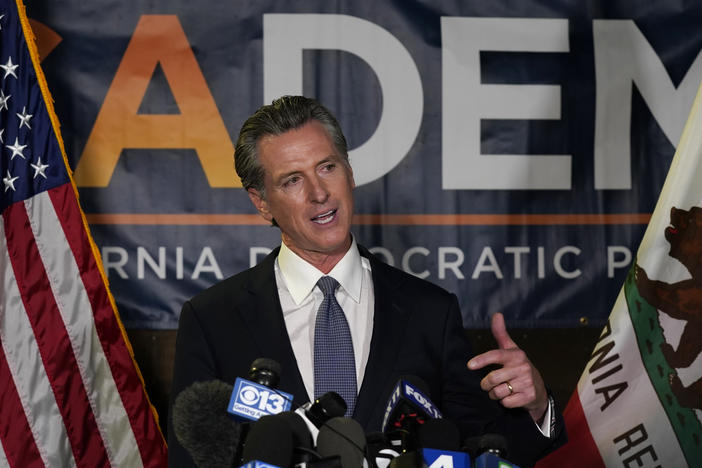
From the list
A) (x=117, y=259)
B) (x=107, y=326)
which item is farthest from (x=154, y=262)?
(x=107, y=326)

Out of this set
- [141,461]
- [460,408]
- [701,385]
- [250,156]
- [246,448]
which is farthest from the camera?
[141,461]

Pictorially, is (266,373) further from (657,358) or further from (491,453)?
(657,358)

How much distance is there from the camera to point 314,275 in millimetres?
1768

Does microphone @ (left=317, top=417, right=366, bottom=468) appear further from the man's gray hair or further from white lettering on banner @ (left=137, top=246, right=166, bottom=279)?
white lettering on banner @ (left=137, top=246, right=166, bottom=279)

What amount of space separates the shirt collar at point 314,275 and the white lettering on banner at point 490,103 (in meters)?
1.23

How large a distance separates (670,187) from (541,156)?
22.5 inches

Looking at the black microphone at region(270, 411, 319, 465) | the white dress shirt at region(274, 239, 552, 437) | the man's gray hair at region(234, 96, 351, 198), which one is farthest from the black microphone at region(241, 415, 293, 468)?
the man's gray hair at region(234, 96, 351, 198)

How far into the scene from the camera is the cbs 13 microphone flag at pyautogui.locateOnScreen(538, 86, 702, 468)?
238 cm

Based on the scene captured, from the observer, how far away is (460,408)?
1686 mm

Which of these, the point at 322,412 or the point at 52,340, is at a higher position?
the point at 322,412

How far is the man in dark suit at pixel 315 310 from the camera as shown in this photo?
1.66 m

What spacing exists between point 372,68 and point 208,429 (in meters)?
2.06

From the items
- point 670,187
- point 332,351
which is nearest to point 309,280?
point 332,351

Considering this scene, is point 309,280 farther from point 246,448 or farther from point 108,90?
point 108,90
